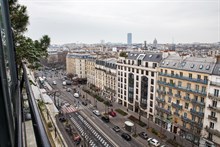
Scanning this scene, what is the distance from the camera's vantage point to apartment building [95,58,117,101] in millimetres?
51047

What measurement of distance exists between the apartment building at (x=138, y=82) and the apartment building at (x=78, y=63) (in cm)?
2673

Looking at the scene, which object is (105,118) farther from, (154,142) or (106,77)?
(106,77)

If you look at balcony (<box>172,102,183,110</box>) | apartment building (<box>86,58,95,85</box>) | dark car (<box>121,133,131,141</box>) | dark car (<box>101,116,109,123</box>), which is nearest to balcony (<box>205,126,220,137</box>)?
balcony (<box>172,102,183,110</box>)

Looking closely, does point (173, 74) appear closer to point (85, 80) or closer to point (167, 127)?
point (167, 127)

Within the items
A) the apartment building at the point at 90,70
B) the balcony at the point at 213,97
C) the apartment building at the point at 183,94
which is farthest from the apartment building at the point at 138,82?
the apartment building at the point at 90,70

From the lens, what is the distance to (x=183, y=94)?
102 ft

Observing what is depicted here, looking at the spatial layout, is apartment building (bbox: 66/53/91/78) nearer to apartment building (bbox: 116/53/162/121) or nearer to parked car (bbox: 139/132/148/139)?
apartment building (bbox: 116/53/162/121)

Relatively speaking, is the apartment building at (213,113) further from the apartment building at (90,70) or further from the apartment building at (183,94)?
the apartment building at (90,70)

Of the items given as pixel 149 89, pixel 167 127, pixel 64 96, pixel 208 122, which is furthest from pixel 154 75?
pixel 64 96

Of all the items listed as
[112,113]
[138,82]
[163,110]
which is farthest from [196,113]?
[112,113]

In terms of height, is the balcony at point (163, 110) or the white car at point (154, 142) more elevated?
the balcony at point (163, 110)

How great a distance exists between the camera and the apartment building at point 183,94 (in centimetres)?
2859

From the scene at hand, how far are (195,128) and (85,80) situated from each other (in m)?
52.3

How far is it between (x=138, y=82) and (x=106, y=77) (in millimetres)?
15605
